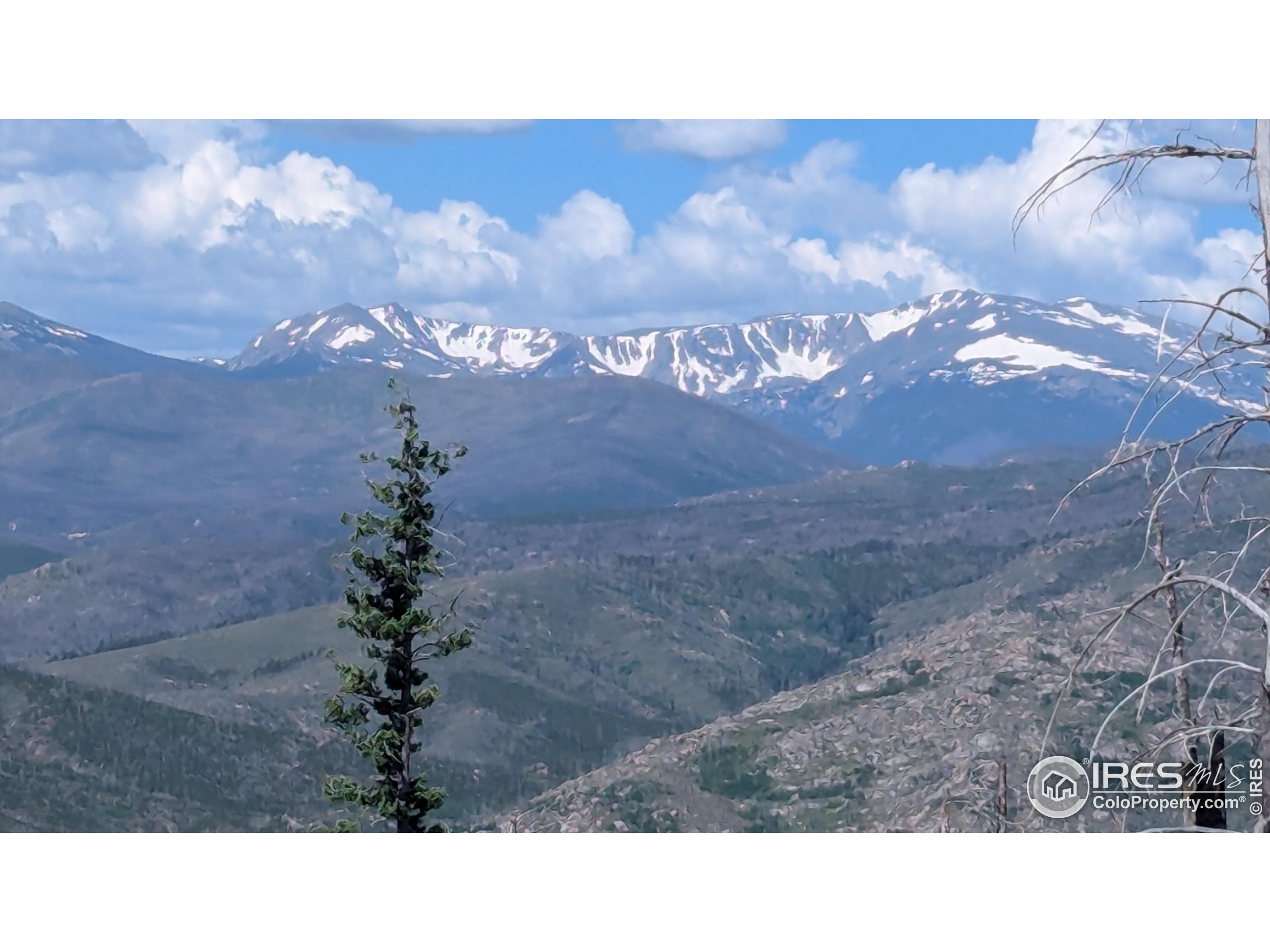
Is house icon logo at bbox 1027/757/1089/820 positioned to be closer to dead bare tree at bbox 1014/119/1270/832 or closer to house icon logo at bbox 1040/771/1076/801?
house icon logo at bbox 1040/771/1076/801

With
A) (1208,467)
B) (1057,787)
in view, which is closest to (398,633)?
(1057,787)

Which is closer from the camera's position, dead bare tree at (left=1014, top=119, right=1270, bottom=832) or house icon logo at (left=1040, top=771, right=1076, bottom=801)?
dead bare tree at (left=1014, top=119, right=1270, bottom=832)

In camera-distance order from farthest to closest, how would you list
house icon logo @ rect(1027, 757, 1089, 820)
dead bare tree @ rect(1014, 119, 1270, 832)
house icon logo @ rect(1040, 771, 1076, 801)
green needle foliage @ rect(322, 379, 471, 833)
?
green needle foliage @ rect(322, 379, 471, 833)
house icon logo @ rect(1040, 771, 1076, 801)
house icon logo @ rect(1027, 757, 1089, 820)
dead bare tree @ rect(1014, 119, 1270, 832)

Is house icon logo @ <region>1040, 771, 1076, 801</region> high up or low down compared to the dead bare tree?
down

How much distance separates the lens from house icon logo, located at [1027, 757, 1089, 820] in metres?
24.1

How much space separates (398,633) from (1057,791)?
1661cm

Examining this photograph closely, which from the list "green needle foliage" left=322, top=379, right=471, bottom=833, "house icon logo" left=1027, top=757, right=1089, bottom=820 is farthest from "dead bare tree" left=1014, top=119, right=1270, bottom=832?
"green needle foliage" left=322, top=379, right=471, bottom=833

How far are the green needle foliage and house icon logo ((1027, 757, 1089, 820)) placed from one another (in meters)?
14.9

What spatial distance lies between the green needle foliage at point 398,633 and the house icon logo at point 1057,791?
588 inches

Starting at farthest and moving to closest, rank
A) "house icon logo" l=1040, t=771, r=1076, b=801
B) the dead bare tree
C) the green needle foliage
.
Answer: the green needle foliage < "house icon logo" l=1040, t=771, r=1076, b=801 < the dead bare tree

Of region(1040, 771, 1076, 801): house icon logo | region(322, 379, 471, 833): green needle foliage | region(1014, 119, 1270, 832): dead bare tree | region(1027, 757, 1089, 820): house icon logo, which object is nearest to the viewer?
region(1014, 119, 1270, 832): dead bare tree

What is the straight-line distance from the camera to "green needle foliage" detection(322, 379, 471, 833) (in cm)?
3491
